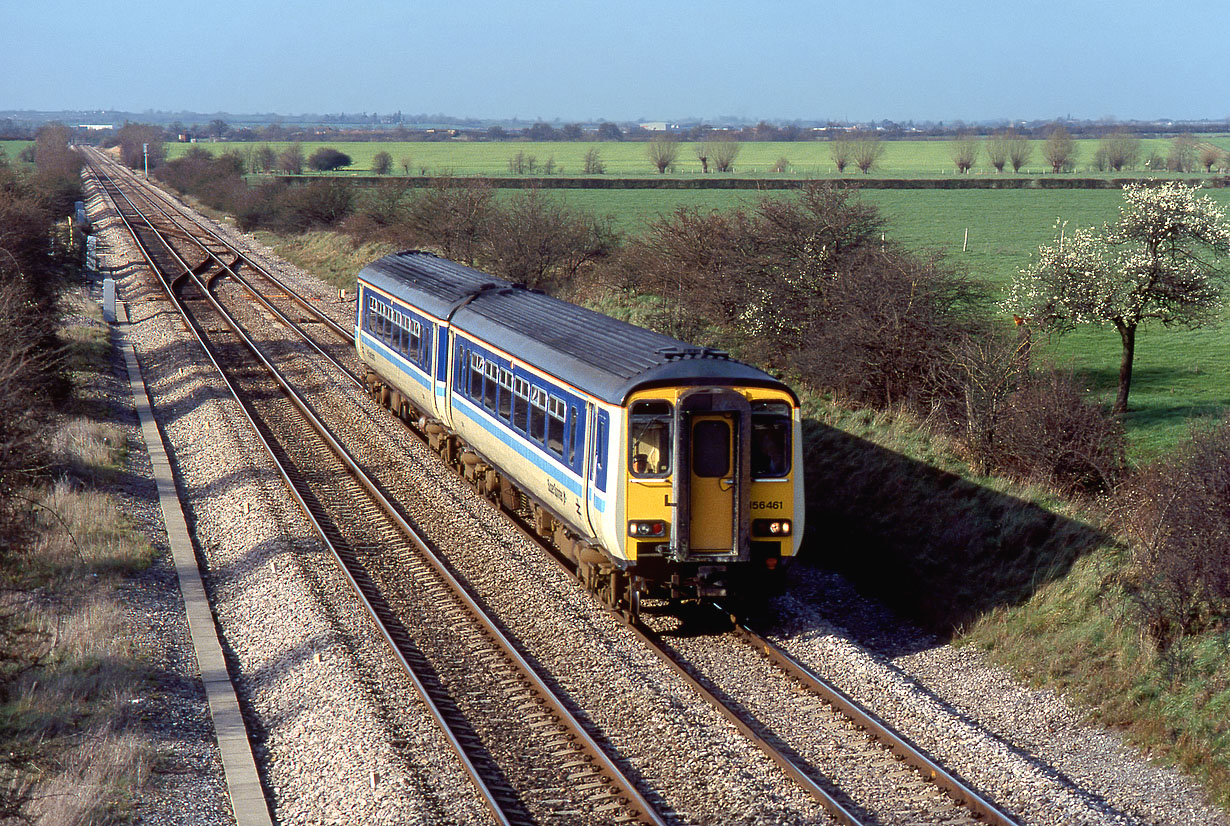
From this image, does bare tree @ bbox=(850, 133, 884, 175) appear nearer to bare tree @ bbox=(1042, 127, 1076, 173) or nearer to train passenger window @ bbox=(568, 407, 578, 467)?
bare tree @ bbox=(1042, 127, 1076, 173)

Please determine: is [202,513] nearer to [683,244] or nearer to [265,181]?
[683,244]

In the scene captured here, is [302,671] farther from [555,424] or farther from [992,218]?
[992,218]

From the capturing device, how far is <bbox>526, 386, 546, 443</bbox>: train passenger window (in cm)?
1407

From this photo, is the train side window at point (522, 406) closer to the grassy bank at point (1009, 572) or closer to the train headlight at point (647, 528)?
the train headlight at point (647, 528)

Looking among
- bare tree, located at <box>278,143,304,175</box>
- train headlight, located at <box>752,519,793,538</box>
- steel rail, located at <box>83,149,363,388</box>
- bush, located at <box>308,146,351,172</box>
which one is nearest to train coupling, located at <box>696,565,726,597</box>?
train headlight, located at <box>752,519,793,538</box>

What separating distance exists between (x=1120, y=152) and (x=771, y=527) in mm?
109531

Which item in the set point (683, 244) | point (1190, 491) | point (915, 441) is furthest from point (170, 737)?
point (683, 244)

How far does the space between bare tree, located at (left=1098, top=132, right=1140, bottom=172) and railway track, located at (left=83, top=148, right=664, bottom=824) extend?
335 ft

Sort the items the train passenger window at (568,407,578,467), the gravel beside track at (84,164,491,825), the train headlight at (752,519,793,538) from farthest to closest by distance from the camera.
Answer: the train passenger window at (568,407,578,467)
the train headlight at (752,519,793,538)
the gravel beside track at (84,164,491,825)

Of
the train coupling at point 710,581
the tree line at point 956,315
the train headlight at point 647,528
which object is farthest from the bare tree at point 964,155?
the train headlight at point 647,528

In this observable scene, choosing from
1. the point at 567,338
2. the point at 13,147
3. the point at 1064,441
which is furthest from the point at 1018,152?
the point at 13,147

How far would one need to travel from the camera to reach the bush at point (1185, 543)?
11281mm

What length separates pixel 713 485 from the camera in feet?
39.3

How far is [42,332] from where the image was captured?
23.1 meters
